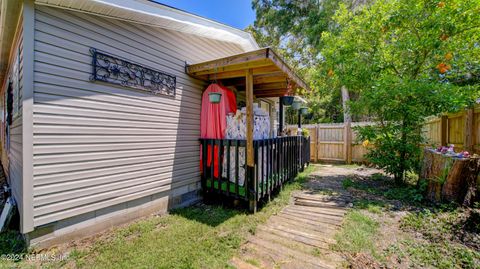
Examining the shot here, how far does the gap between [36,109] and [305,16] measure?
13196 millimetres

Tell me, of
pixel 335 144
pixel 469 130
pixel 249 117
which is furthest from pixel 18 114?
pixel 335 144

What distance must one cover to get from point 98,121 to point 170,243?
193cm

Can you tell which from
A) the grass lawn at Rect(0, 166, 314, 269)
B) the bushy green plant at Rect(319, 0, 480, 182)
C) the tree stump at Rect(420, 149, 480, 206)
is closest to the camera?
the grass lawn at Rect(0, 166, 314, 269)

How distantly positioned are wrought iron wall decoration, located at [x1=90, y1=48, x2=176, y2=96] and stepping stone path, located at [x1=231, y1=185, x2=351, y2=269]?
9.50 ft

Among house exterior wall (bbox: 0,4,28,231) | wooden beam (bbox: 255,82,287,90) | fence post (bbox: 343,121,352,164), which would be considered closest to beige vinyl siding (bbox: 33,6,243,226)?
house exterior wall (bbox: 0,4,28,231)

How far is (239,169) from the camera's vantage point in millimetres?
3941

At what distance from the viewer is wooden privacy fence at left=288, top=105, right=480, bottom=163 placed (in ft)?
14.7

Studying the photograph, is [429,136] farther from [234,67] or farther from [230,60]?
[230,60]

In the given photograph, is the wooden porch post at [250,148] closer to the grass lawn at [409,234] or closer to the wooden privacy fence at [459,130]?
the grass lawn at [409,234]

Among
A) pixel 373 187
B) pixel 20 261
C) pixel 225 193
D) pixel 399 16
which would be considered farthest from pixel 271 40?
pixel 20 261

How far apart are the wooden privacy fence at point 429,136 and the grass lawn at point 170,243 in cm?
489

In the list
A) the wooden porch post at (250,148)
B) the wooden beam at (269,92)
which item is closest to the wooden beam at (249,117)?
the wooden porch post at (250,148)

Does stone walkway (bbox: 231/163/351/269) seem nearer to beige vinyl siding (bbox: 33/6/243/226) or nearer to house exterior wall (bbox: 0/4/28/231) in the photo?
beige vinyl siding (bbox: 33/6/243/226)

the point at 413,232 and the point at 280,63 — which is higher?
the point at 280,63
